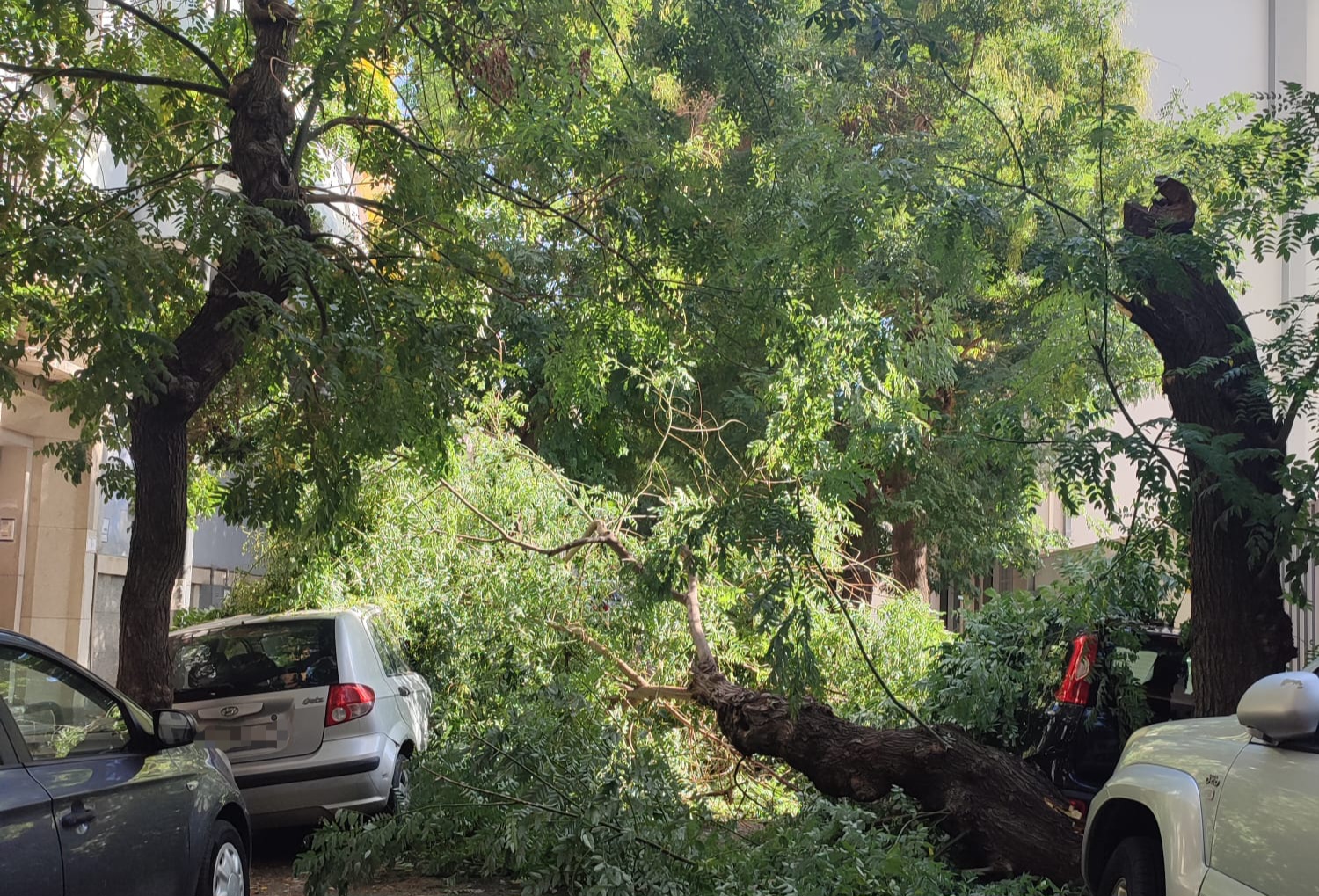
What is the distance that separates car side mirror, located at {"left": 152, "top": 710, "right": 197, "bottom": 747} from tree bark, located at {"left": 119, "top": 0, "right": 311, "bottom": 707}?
2.45m

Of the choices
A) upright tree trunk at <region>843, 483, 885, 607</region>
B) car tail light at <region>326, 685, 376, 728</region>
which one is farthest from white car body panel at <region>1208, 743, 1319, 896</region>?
car tail light at <region>326, 685, 376, 728</region>

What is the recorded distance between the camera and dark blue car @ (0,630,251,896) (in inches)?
167

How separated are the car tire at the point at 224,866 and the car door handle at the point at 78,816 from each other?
3.25ft

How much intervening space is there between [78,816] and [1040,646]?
621 cm

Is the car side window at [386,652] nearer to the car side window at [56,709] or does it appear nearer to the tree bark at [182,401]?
the tree bark at [182,401]

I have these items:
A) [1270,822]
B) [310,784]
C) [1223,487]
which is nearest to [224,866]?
[310,784]

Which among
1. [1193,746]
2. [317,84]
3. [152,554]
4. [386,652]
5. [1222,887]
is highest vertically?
[317,84]

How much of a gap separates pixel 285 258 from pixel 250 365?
7.60 feet

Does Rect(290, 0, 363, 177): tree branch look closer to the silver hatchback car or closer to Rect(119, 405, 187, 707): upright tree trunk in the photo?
Rect(119, 405, 187, 707): upright tree trunk

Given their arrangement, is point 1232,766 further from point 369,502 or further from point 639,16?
point 369,502

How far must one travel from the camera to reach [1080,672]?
298 inches

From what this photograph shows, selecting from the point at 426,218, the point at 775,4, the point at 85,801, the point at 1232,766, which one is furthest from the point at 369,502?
the point at 1232,766

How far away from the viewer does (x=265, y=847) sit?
366 inches

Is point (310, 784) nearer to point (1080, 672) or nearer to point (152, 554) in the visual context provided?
point (152, 554)
